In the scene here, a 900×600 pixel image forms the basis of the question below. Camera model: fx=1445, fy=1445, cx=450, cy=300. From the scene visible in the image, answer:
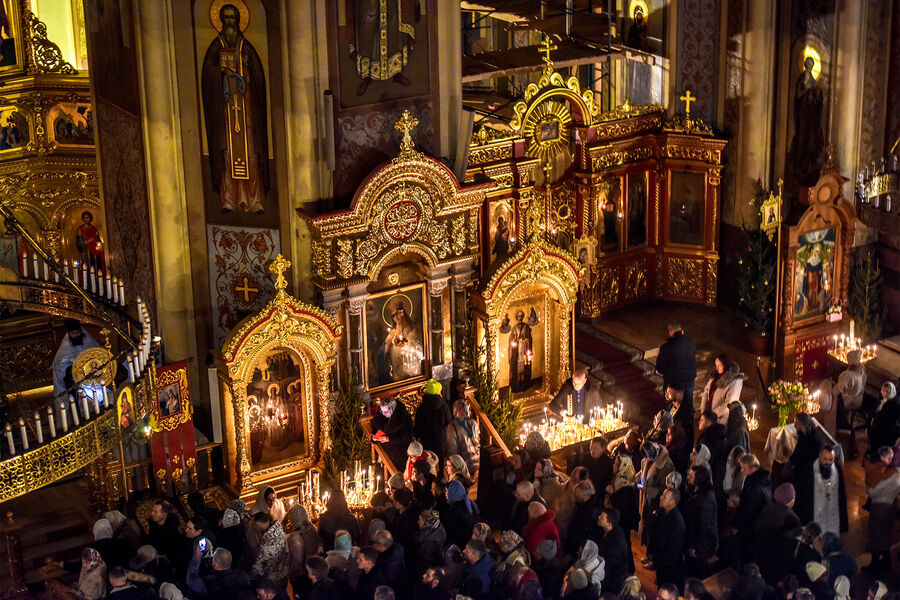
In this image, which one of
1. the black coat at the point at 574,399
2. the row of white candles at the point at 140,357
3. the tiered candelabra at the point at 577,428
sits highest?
the row of white candles at the point at 140,357

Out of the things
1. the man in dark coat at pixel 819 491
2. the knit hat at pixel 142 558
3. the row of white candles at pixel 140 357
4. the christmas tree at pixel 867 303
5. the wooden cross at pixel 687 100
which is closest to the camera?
the row of white candles at pixel 140 357

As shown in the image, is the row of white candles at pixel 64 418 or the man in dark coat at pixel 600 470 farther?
the man in dark coat at pixel 600 470

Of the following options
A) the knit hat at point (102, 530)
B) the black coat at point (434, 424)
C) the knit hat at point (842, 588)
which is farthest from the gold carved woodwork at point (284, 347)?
the knit hat at point (842, 588)

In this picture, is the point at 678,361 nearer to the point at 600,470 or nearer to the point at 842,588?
the point at 600,470

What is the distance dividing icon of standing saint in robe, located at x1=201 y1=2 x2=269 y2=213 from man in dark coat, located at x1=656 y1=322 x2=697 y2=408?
5512 millimetres

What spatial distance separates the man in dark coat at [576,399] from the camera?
18.9 metres

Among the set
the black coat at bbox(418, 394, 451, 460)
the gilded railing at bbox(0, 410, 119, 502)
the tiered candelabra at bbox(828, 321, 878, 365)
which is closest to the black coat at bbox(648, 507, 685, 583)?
the black coat at bbox(418, 394, 451, 460)

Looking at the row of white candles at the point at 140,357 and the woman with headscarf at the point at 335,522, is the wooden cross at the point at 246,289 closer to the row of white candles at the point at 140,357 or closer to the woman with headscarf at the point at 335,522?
the woman with headscarf at the point at 335,522

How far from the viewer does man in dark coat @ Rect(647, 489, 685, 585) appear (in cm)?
1491

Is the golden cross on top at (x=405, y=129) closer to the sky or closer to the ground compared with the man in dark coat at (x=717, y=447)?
closer to the sky

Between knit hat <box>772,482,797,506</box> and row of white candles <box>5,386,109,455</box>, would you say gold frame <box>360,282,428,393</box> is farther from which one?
row of white candles <box>5,386,109,455</box>

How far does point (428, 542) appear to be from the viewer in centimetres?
1449

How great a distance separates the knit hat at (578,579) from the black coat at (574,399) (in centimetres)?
544

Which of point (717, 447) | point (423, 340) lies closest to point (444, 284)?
point (423, 340)
